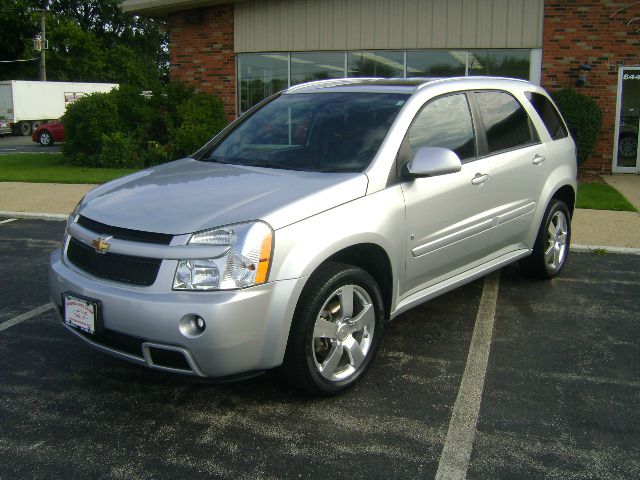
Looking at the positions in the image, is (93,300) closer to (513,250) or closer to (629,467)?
(629,467)

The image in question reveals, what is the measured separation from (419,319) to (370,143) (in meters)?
1.59

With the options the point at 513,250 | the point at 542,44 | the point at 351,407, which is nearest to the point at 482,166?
the point at 513,250

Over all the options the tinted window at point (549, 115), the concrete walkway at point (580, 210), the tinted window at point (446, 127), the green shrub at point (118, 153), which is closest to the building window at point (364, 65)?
the green shrub at point (118, 153)

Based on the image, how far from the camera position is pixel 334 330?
399 centimetres

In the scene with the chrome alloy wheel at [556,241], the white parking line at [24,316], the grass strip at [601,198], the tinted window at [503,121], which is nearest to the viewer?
the white parking line at [24,316]

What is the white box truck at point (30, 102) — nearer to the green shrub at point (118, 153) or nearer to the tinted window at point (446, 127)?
the green shrub at point (118, 153)

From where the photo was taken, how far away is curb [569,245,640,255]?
25.3 feet

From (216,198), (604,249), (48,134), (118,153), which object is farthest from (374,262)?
(48,134)

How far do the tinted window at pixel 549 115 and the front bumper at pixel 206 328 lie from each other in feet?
11.3

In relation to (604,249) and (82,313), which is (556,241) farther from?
(82,313)

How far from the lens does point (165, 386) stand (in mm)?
4234

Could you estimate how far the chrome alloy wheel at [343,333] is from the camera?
3949 mm

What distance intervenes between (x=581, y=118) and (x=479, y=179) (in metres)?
9.36

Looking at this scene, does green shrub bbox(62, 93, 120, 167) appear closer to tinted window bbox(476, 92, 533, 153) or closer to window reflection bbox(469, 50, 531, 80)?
window reflection bbox(469, 50, 531, 80)
